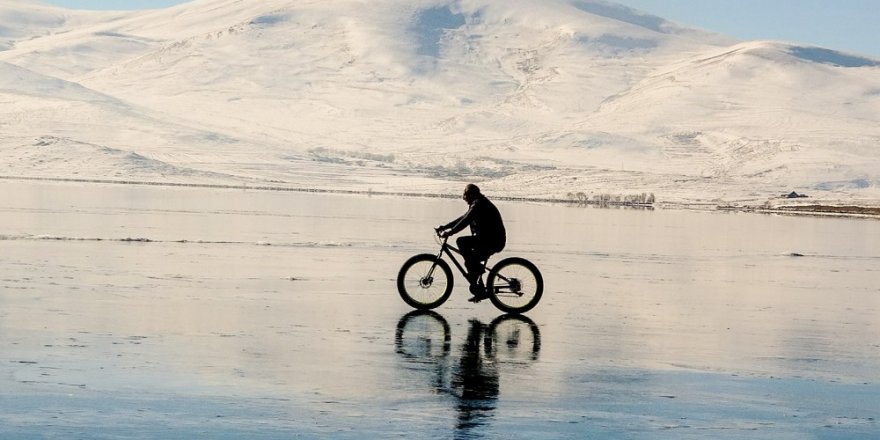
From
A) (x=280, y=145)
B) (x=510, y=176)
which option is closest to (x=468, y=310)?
(x=510, y=176)

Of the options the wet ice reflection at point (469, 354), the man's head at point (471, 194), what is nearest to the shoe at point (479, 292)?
the wet ice reflection at point (469, 354)

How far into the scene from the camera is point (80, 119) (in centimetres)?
19875

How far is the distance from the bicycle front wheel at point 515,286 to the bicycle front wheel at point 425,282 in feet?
2.10

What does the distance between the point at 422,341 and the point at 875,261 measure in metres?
24.4

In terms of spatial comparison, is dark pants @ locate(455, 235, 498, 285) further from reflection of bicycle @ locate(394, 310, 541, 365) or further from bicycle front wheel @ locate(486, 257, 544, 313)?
reflection of bicycle @ locate(394, 310, 541, 365)

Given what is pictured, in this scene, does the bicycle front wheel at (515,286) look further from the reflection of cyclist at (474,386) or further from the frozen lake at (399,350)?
the reflection of cyclist at (474,386)

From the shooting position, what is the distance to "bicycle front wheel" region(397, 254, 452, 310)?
68.1ft

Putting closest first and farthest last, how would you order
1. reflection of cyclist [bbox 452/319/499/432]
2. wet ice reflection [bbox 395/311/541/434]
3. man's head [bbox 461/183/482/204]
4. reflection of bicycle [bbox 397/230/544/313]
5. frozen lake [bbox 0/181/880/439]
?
frozen lake [bbox 0/181/880/439] → reflection of cyclist [bbox 452/319/499/432] → wet ice reflection [bbox 395/311/541/434] → reflection of bicycle [bbox 397/230/544/313] → man's head [bbox 461/183/482/204]

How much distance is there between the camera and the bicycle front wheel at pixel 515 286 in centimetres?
2070

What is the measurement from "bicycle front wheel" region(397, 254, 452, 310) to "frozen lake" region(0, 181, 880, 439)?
25 cm

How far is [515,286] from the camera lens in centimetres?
2070

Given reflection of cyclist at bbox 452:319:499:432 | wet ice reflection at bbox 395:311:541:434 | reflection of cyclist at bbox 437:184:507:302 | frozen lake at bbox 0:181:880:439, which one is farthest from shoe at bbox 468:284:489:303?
reflection of cyclist at bbox 452:319:499:432

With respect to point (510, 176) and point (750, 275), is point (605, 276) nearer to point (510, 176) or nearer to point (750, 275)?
point (750, 275)

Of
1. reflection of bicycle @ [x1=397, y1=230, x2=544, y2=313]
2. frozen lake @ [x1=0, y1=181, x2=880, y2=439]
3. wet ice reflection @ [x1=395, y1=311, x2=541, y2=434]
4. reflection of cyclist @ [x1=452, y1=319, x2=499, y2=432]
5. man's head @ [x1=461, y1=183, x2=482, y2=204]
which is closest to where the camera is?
frozen lake @ [x1=0, y1=181, x2=880, y2=439]
